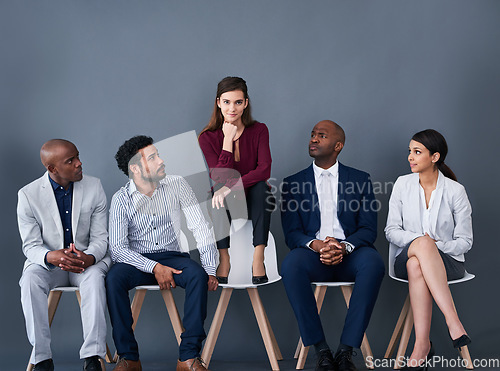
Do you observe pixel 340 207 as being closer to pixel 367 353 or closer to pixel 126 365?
pixel 367 353

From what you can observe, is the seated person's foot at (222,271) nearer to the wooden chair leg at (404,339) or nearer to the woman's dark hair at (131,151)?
the woman's dark hair at (131,151)

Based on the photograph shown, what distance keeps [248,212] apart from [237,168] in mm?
311

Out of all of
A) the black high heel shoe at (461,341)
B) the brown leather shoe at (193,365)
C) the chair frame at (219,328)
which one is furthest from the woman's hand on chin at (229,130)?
the black high heel shoe at (461,341)

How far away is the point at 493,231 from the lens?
3.89 meters

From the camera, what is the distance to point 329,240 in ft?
10.7

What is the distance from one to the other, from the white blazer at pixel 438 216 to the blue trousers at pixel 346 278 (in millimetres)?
289

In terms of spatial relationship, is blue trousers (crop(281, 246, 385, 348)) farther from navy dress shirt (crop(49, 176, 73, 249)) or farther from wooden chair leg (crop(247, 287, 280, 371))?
navy dress shirt (crop(49, 176, 73, 249))

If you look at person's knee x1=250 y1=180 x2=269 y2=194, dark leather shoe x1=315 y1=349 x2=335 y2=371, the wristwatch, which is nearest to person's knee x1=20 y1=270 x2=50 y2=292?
person's knee x1=250 y1=180 x2=269 y2=194

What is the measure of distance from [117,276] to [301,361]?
1.15 meters

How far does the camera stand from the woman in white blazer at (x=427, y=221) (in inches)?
121

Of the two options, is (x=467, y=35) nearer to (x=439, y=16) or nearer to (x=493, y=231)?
(x=439, y=16)

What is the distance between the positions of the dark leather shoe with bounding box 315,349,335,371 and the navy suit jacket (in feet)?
2.25

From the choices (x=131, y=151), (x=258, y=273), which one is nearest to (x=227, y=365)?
(x=258, y=273)

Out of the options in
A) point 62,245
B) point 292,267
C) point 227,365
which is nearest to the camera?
point 292,267
